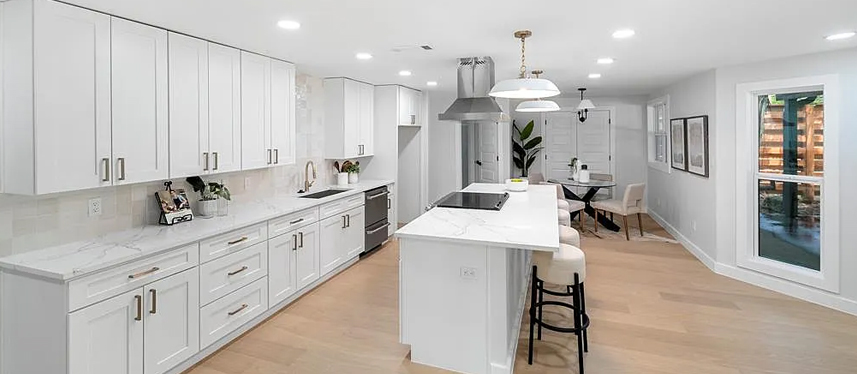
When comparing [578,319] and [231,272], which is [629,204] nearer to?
[578,319]

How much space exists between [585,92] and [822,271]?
4299 millimetres

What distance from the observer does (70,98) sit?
2328mm

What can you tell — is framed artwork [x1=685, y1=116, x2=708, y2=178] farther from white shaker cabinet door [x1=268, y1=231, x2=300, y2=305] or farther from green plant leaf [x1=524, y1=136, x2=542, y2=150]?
white shaker cabinet door [x1=268, y1=231, x2=300, y2=305]

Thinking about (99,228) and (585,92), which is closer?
(99,228)

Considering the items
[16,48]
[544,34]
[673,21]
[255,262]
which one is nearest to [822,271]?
[673,21]

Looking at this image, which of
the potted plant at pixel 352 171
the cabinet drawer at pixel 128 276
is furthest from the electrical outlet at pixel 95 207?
the potted plant at pixel 352 171

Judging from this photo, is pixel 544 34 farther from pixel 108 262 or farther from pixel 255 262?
pixel 108 262

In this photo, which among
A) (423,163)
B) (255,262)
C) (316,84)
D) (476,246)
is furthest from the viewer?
(423,163)

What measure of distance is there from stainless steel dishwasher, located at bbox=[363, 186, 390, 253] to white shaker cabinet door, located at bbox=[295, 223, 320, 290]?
3.68 ft

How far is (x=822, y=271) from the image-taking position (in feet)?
13.0

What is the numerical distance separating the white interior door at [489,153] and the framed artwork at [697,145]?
9.28 ft

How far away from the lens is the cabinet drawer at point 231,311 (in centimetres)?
289

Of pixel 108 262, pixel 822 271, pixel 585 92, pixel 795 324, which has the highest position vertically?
pixel 585 92

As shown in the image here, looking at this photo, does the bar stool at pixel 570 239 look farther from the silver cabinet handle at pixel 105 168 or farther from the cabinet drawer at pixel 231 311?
the silver cabinet handle at pixel 105 168
